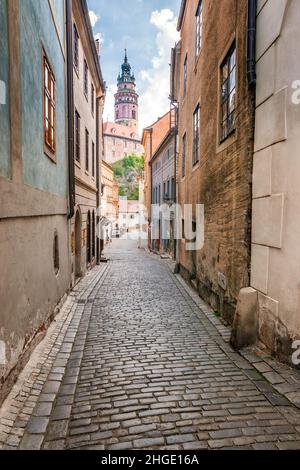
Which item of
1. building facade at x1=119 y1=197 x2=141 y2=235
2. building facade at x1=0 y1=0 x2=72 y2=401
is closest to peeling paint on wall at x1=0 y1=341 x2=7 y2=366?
building facade at x1=0 y1=0 x2=72 y2=401

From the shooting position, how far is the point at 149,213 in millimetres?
34562

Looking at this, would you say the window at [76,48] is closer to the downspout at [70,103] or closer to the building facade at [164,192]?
the downspout at [70,103]

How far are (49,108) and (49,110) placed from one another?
0.05 metres

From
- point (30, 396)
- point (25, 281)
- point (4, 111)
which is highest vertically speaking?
point (4, 111)

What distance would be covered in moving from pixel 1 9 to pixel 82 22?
10126 mm

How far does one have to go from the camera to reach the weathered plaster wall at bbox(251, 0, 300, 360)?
486 centimetres

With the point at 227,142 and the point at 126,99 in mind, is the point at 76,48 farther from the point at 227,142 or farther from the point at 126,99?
the point at 126,99

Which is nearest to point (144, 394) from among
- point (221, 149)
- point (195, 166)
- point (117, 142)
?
point (221, 149)

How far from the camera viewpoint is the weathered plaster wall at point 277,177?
4.86 m

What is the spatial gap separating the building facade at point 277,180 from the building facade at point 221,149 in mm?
440

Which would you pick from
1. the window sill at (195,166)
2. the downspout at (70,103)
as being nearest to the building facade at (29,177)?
the downspout at (70,103)

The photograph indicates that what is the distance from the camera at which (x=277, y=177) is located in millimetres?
5250

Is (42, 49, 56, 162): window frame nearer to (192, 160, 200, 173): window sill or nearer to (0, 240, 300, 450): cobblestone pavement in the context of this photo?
(0, 240, 300, 450): cobblestone pavement
